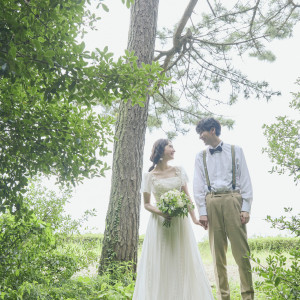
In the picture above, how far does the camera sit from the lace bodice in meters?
3.26

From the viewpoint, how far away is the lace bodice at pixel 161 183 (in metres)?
3.26

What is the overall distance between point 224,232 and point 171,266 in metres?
0.63

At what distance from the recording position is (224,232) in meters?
2.92

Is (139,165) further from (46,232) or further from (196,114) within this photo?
(196,114)

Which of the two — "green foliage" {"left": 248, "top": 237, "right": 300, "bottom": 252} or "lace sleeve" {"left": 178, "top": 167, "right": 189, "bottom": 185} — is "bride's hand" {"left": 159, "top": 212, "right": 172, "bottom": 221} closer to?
"lace sleeve" {"left": 178, "top": 167, "right": 189, "bottom": 185}

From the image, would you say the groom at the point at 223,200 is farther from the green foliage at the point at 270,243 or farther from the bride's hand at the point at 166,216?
the green foliage at the point at 270,243

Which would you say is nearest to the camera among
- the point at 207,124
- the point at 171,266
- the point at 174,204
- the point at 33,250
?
the point at 33,250

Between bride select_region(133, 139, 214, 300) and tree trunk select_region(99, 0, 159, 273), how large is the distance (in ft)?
3.00

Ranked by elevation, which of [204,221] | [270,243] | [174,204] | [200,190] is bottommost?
[270,243]

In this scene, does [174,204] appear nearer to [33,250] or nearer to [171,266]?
[171,266]

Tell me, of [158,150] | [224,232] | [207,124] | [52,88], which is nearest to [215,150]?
[207,124]

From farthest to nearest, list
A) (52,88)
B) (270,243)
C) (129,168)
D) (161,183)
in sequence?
1. (270,243)
2. (129,168)
3. (161,183)
4. (52,88)

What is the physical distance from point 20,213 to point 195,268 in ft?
5.87

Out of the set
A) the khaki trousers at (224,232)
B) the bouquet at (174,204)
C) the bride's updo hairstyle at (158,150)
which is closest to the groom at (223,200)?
the khaki trousers at (224,232)
